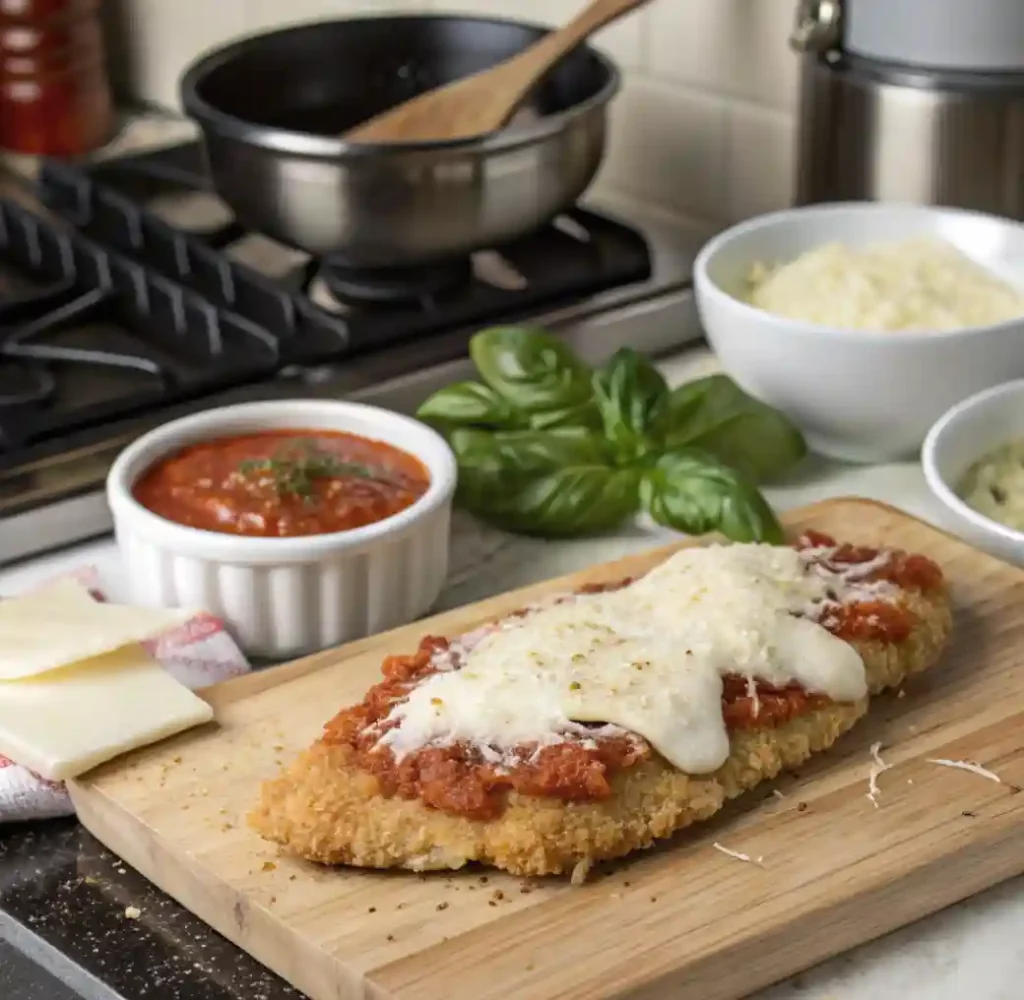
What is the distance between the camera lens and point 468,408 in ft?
4.91

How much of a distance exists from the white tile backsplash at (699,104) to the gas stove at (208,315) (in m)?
0.07

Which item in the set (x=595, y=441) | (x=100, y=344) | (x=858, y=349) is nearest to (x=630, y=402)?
(x=595, y=441)

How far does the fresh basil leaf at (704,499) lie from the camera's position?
1337 millimetres

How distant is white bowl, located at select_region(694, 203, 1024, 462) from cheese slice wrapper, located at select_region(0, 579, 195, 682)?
0.50 meters

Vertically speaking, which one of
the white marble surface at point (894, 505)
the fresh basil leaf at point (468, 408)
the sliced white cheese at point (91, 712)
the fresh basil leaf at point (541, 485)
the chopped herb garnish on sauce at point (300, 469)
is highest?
the chopped herb garnish on sauce at point (300, 469)

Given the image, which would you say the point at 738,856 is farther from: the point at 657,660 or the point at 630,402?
the point at 630,402

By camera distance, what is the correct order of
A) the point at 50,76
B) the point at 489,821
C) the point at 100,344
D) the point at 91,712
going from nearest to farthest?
the point at 489,821, the point at 91,712, the point at 100,344, the point at 50,76

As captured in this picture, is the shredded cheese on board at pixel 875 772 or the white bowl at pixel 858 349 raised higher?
the white bowl at pixel 858 349

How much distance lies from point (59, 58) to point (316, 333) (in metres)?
0.81

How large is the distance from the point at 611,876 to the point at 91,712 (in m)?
0.32

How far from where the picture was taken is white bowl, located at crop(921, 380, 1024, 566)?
1.31 metres

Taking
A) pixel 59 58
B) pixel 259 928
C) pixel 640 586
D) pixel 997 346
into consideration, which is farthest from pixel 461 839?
pixel 59 58

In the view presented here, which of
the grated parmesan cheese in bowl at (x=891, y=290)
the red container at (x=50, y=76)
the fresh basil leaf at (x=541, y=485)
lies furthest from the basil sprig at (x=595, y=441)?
the red container at (x=50, y=76)

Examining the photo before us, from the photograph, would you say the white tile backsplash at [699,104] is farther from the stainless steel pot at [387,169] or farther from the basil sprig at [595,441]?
the basil sprig at [595,441]
